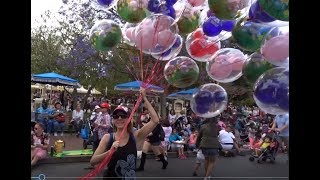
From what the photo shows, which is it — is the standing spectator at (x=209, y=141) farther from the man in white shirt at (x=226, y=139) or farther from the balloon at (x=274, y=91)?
the balloon at (x=274, y=91)

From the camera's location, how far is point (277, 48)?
3791mm

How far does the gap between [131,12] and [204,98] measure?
1301 mm

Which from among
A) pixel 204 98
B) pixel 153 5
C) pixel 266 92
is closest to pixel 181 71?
pixel 204 98

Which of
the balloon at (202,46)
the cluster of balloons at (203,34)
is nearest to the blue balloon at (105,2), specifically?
the cluster of balloons at (203,34)

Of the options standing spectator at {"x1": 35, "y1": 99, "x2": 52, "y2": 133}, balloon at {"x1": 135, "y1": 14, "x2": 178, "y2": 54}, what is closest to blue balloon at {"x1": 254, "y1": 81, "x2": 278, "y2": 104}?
balloon at {"x1": 135, "y1": 14, "x2": 178, "y2": 54}

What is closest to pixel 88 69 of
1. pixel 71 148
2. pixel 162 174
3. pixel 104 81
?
pixel 104 81

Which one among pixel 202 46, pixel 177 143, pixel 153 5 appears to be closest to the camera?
pixel 153 5

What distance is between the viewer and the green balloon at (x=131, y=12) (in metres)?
4.95

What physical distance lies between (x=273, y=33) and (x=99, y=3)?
7.31 feet

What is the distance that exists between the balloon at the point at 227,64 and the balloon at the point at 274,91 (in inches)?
41.2

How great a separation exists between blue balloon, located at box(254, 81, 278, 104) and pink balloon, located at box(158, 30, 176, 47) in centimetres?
130

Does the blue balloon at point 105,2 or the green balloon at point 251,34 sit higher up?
the blue balloon at point 105,2

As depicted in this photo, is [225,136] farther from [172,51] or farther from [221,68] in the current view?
[221,68]

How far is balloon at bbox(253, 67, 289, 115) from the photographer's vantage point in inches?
144
